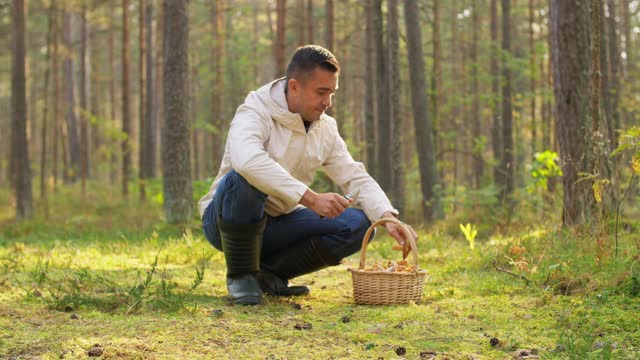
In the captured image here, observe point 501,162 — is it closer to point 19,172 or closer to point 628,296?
point 19,172

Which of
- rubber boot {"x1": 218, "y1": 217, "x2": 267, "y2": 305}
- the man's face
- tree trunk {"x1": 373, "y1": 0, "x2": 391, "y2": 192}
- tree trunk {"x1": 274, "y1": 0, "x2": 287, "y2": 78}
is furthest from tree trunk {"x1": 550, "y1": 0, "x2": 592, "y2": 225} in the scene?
tree trunk {"x1": 373, "y1": 0, "x2": 391, "y2": 192}

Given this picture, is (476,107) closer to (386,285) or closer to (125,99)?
(125,99)

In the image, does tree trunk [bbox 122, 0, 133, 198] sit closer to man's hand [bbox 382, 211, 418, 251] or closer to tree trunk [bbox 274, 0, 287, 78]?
tree trunk [bbox 274, 0, 287, 78]

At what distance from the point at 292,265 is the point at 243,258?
0.45 m

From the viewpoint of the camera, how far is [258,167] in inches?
161

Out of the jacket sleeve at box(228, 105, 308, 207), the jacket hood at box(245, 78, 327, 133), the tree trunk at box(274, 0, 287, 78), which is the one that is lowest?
the jacket sleeve at box(228, 105, 308, 207)

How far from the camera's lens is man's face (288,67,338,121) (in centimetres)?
→ 438

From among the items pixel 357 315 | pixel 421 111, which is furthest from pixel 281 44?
pixel 357 315

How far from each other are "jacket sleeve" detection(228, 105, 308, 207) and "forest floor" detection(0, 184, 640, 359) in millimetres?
690

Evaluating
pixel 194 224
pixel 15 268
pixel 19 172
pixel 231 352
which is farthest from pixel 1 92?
pixel 231 352

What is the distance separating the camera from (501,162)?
17.5m

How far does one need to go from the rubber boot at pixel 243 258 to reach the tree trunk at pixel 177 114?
6262 millimetres

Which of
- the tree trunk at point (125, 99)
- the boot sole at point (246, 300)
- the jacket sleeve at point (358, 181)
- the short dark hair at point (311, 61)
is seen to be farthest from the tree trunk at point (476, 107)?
the boot sole at point (246, 300)

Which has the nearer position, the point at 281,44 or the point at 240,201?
the point at 240,201
